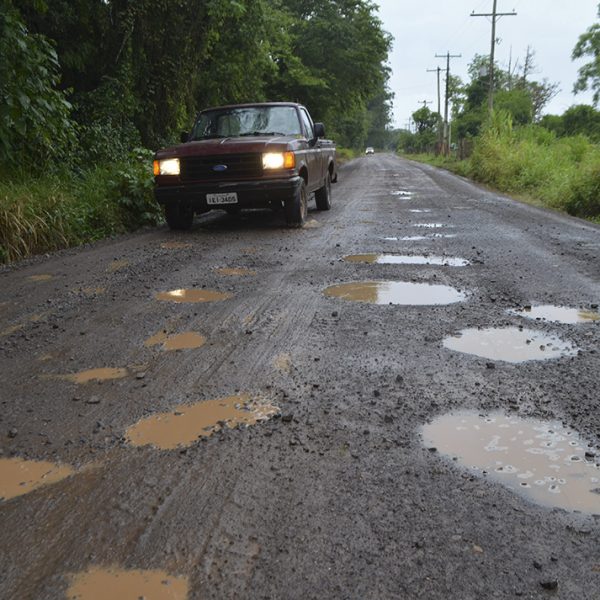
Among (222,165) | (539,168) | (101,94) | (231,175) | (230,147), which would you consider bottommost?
(539,168)

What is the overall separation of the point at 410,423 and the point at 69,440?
4.67 feet

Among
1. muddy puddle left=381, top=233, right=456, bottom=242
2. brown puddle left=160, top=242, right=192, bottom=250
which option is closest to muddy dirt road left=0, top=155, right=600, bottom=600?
brown puddle left=160, top=242, right=192, bottom=250

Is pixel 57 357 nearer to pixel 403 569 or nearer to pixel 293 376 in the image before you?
pixel 293 376

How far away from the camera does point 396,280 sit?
5.33m

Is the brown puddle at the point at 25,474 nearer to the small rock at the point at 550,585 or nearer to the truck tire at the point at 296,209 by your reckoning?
Answer: the small rock at the point at 550,585

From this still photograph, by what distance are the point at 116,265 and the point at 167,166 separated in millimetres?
2588

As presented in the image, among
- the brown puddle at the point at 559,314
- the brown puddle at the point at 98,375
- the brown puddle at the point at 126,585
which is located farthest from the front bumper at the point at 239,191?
the brown puddle at the point at 126,585

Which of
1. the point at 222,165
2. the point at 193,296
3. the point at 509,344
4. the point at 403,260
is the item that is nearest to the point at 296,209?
the point at 222,165

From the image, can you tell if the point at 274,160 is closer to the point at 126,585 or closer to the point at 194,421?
the point at 194,421

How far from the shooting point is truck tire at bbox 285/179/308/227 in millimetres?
8536

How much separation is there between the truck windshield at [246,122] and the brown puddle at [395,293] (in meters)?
4.68

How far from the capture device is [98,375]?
317cm

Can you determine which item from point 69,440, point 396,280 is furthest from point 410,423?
point 396,280

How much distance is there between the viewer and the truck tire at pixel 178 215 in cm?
862
